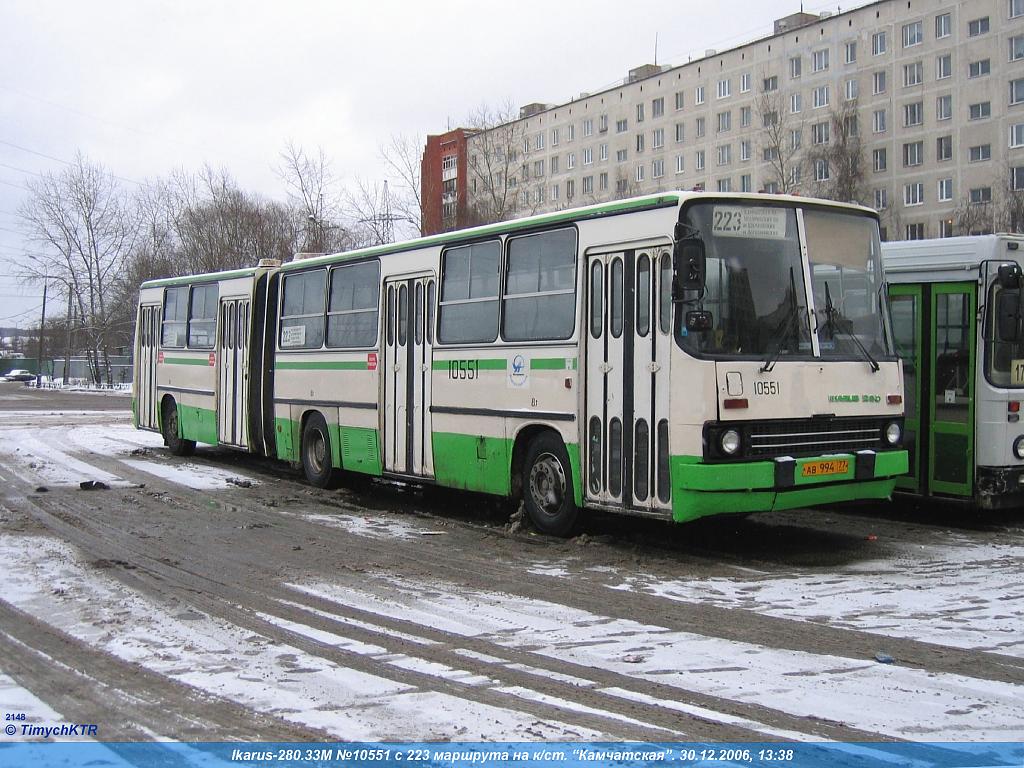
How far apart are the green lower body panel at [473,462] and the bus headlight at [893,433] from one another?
3.67 metres

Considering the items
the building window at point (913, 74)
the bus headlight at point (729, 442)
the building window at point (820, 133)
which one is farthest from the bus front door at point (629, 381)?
the building window at point (820, 133)

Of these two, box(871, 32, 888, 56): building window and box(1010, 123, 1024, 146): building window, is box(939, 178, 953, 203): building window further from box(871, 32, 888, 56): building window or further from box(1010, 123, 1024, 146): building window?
box(871, 32, 888, 56): building window

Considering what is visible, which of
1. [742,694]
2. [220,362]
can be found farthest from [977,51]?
[742,694]

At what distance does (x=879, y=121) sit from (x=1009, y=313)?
5041 cm

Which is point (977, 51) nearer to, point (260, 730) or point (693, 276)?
point (693, 276)

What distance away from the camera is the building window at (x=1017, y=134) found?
50062 millimetres

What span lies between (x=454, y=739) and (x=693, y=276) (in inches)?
186

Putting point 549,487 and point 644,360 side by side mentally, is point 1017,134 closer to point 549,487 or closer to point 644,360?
point 549,487

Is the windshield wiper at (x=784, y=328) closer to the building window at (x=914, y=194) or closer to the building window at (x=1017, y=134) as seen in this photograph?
the building window at (x=1017, y=134)

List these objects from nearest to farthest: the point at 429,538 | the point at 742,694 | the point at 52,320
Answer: the point at 742,694 < the point at 429,538 < the point at 52,320

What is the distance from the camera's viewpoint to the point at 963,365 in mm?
10859

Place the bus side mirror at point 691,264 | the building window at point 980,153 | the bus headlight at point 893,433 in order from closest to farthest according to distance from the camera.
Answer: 1. the bus side mirror at point 691,264
2. the bus headlight at point 893,433
3. the building window at point 980,153

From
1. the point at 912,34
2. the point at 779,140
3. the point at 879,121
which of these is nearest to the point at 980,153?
the point at 879,121

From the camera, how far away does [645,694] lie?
531 centimetres
